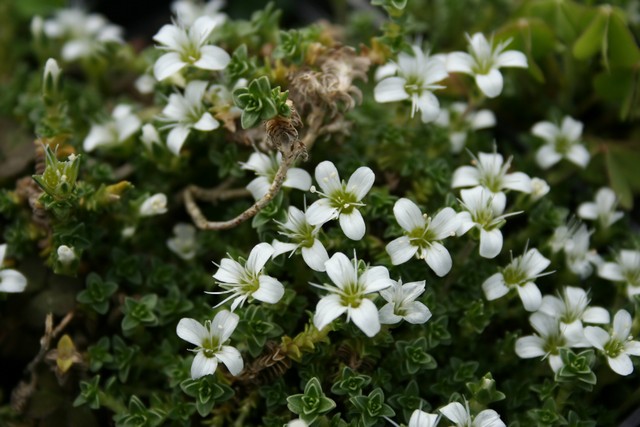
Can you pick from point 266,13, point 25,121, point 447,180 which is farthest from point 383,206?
point 25,121

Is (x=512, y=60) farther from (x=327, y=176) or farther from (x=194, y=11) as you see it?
(x=194, y=11)

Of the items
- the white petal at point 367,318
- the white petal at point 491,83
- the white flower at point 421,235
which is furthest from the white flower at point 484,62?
the white petal at point 367,318

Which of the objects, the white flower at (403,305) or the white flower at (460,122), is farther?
the white flower at (460,122)

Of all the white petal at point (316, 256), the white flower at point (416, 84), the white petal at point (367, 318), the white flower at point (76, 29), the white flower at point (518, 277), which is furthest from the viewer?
the white flower at point (76, 29)

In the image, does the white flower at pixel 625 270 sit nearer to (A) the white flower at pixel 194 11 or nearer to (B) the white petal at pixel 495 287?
(B) the white petal at pixel 495 287

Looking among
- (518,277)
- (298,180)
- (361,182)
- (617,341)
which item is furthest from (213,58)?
(617,341)
